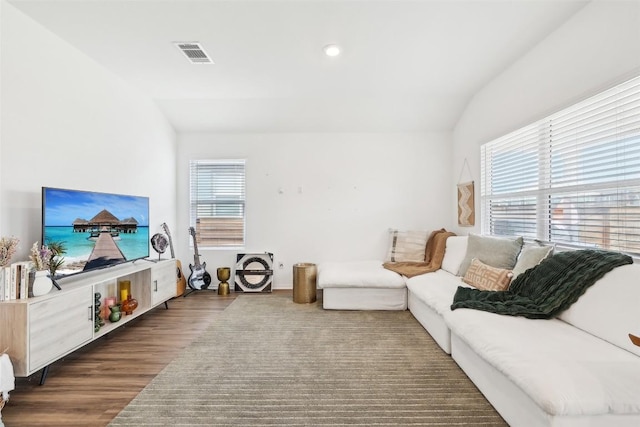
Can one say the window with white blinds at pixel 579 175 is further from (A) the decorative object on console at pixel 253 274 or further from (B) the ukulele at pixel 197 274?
(B) the ukulele at pixel 197 274

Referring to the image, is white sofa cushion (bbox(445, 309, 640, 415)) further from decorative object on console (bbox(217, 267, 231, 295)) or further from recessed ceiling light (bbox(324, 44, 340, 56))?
decorative object on console (bbox(217, 267, 231, 295))

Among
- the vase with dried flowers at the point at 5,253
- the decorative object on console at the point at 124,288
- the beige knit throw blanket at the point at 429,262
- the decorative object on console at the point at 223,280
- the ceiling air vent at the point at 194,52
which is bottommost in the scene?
the decorative object on console at the point at 223,280

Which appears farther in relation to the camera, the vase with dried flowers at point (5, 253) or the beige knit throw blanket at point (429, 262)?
the beige knit throw blanket at point (429, 262)

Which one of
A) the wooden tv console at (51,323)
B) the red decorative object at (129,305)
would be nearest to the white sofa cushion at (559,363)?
the wooden tv console at (51,323)

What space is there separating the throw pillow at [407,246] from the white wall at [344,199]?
25cm

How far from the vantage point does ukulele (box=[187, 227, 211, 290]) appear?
4230 millimetres

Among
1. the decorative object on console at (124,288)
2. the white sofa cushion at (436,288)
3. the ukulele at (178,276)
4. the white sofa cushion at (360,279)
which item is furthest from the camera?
the ukulele at (178,276)

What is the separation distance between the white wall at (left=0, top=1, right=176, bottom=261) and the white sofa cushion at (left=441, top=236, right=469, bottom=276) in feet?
13.0

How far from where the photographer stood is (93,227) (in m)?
2.57

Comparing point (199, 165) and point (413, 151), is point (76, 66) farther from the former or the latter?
point (413, 151)

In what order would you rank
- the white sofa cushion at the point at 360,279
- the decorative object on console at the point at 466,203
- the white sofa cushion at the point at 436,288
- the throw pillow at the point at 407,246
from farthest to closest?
the throw pillow at the point at 407,246 → the decorative object on console at the point at 466,203 → the white sofa cushion at the point at 360,279 → the white sofa cushion at the point at 436,288

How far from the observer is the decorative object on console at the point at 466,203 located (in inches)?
150

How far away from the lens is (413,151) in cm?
447

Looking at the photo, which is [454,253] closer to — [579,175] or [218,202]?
[579,175]
